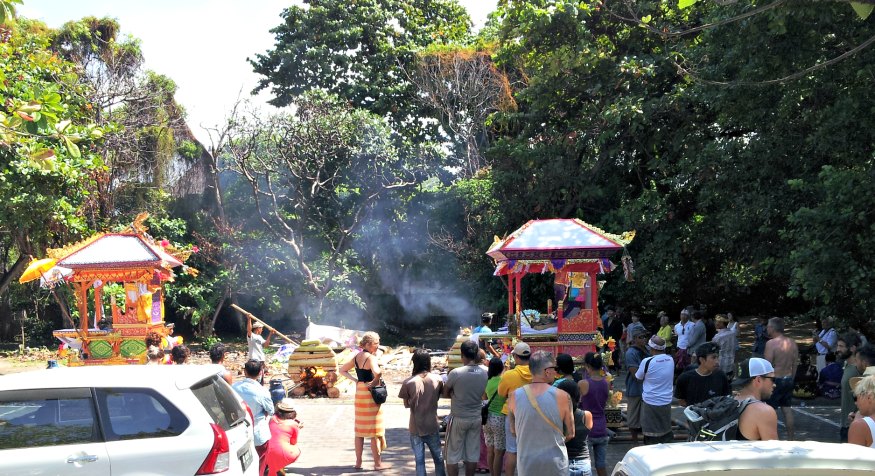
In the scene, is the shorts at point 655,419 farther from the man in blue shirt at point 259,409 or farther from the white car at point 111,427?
the white car at point 111,427

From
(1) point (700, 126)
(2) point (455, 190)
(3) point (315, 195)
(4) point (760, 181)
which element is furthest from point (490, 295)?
(4) point (760, 181)

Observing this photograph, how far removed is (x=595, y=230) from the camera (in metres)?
13.9

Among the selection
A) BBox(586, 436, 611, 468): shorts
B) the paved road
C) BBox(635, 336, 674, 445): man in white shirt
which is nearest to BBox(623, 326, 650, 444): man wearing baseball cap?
the paved road

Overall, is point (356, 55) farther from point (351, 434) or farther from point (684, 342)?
point (351, 434)

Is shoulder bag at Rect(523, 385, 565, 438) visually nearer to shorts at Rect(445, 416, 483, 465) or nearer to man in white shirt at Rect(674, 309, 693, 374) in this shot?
shorts at Rect(445, 416, 483, 465)

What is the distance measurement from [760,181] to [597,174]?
23.1 ft

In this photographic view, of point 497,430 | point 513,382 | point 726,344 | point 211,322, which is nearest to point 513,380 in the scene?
point 513,382

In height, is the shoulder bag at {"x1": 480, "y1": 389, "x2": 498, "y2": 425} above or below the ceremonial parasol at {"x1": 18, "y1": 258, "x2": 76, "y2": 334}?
below

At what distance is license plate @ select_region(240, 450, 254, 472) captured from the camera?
5.98 meters

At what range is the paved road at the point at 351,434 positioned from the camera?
9.59 m

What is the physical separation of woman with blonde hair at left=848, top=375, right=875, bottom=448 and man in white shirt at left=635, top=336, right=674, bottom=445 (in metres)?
3.17

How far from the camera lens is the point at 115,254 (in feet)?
52.0

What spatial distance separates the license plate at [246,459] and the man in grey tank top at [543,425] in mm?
2066

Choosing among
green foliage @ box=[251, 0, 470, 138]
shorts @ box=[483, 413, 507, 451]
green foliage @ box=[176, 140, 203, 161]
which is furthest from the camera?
green foliage @ box=[251, 0, 470, 138]
